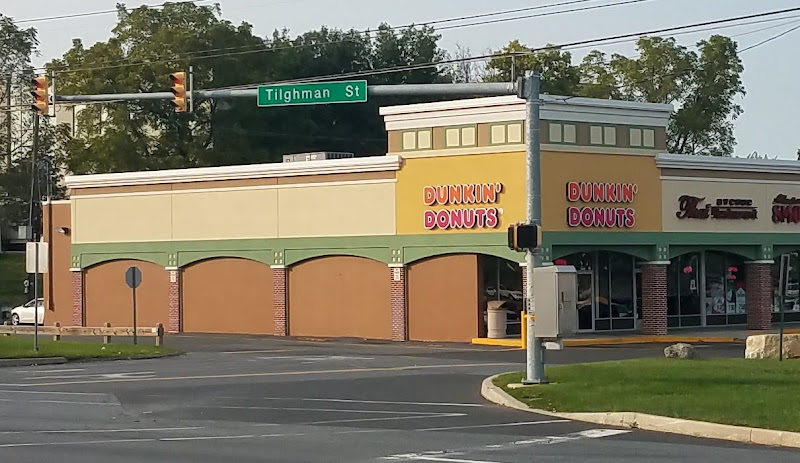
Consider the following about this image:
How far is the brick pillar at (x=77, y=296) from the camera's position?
2098 inches

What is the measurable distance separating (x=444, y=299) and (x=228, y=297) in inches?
381

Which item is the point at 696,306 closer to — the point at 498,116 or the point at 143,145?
the point at 498,116

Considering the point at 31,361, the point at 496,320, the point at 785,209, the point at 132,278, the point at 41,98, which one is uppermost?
the point at 41,98

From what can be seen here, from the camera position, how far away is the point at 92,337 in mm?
49094

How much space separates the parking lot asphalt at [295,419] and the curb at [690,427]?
37cm

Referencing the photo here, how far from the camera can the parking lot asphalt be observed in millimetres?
15477

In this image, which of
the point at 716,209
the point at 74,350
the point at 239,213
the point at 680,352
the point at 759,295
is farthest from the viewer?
the point at 239,213

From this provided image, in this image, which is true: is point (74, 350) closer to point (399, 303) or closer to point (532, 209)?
point (399, 303)

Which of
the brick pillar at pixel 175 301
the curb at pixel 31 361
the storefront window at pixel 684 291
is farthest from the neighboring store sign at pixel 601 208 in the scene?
the curb at pixel 31 361

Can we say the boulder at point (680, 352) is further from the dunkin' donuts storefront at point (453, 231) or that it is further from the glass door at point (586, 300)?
the glass door at point (586, 300)

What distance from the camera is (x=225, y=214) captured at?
1932 inches

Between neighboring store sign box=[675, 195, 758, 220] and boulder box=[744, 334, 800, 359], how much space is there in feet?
49.9

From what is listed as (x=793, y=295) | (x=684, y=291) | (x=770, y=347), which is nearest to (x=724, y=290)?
(x=684, y=291)

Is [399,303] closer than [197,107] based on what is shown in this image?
Yes
